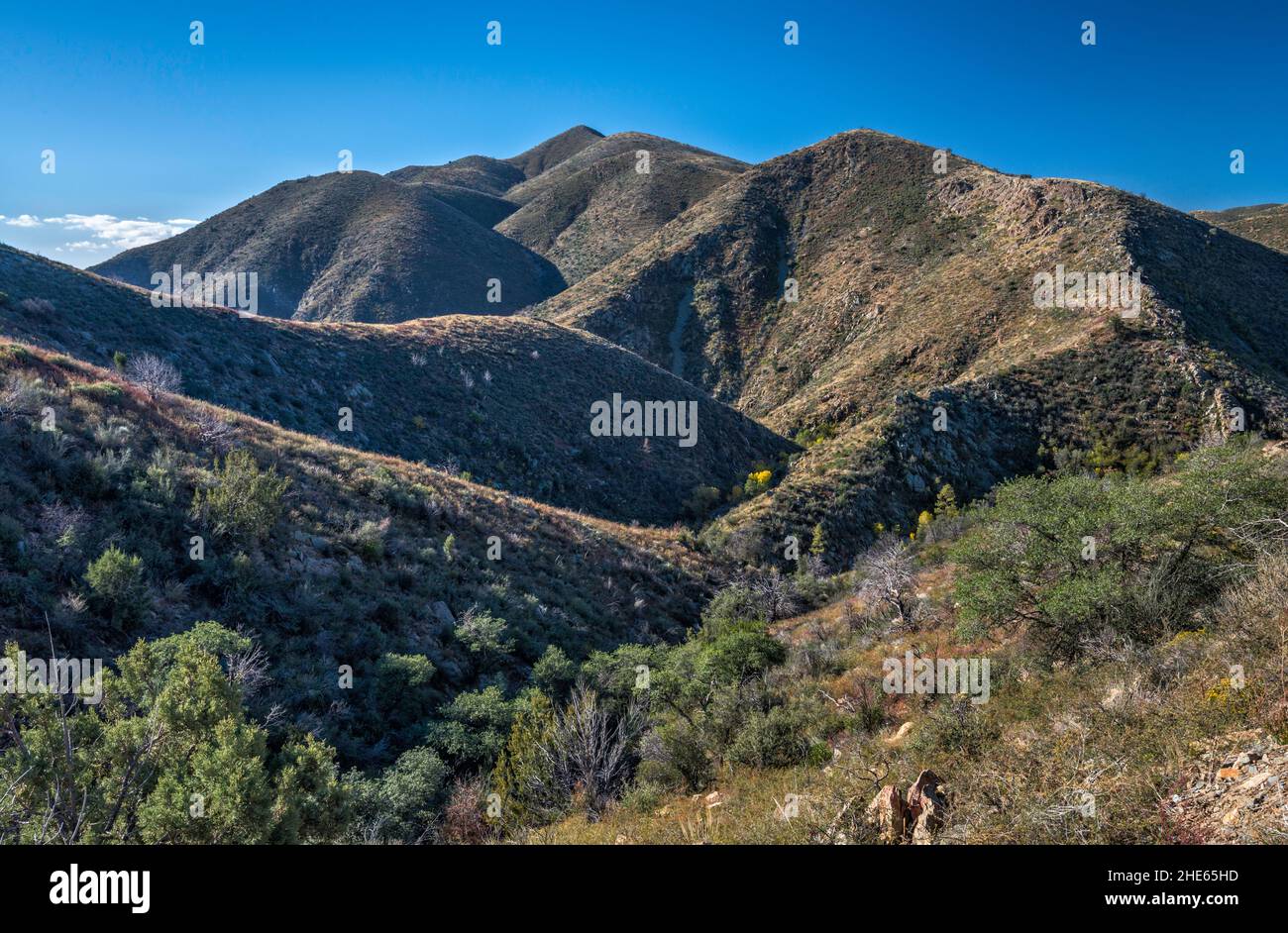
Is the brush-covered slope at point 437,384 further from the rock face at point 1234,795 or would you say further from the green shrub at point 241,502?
the rock face at point 1234,795

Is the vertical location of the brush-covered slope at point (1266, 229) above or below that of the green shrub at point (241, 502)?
above

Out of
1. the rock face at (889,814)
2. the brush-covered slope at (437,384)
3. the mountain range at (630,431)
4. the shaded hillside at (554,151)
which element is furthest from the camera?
the shaded hillside at (554,151)

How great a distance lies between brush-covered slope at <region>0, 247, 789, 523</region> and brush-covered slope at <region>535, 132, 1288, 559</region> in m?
5.68

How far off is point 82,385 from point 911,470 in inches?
988

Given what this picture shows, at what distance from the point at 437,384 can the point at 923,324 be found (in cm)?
2865

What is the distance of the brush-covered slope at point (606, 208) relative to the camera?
7706 cm

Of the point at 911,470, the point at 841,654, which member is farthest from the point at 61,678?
the point at 911,470

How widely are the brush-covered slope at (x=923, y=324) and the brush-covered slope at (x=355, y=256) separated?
18110 mm

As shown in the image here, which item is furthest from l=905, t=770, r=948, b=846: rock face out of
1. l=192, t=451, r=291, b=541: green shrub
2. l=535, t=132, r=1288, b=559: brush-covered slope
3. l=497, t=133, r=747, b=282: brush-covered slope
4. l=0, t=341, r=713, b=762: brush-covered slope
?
l=497, t=133, r=747, b=282: brush-covered slope

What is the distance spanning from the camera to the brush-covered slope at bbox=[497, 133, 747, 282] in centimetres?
7706

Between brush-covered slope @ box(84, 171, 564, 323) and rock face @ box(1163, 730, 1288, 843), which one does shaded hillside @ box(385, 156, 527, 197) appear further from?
rock face @ box(1163, 730, 1288, 843)

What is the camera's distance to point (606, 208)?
84.6 meters

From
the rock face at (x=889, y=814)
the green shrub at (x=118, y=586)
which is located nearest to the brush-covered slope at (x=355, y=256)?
the green shrub at (x=118, y=586)
